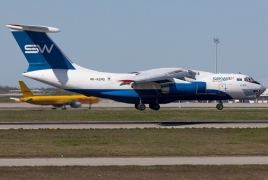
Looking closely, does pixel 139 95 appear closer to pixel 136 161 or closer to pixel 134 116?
pixel 134 116

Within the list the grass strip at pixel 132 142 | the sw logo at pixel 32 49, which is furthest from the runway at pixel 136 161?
the sw logo at pixel 32 49

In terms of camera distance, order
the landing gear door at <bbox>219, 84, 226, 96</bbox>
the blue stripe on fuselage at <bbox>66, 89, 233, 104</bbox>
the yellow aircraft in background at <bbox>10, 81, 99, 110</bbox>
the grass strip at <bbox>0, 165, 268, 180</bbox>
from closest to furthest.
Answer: the grass strip at <bbox>0, 165, 268, 180</bbox>, the blue stripe on fuselage at <bbox>66, 89, 233, 104</bbox>, the landing gear door at <bbox>219, 84, 226, 96</bbox>, the yellow aircraft in background at <bbox>10, 81, 99, 110</bbox>

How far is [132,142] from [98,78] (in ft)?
57.5

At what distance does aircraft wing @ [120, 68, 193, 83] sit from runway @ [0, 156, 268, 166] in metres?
22.5

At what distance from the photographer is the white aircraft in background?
147 ft

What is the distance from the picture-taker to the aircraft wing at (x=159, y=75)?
44.0 meters

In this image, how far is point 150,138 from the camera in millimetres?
30500

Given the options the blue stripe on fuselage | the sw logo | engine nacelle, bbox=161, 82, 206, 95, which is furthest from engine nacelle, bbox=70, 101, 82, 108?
engine nacelle, bbox=161, 82, 206, 95

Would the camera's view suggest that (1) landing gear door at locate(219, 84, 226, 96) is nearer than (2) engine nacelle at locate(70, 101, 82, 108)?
Yes

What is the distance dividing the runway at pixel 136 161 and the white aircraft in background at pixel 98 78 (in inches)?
902

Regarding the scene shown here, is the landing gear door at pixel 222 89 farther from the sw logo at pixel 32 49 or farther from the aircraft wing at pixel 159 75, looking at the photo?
the sw logo at pixel 32 49

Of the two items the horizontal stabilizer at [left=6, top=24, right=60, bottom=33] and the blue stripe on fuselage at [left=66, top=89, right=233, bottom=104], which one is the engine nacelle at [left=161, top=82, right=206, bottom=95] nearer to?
A: the blue stripe on fuselage at [left=66, top=89, right=233, bottom=104]

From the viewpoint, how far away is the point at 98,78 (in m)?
45.4

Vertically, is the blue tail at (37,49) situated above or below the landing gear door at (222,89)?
above
